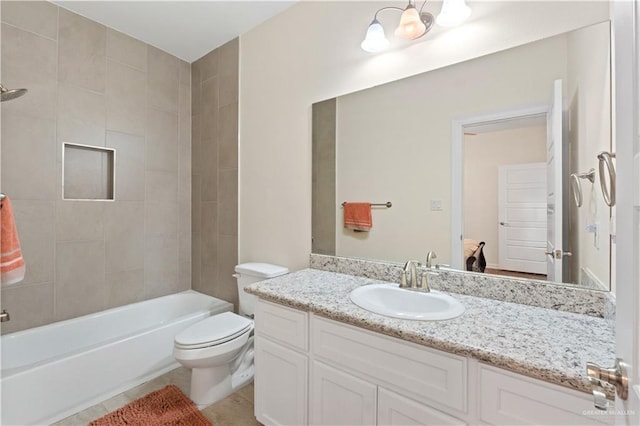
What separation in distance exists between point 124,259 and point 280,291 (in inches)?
70.2

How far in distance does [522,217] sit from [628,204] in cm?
85

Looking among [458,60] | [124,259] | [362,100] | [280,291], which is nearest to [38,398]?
[124,259]

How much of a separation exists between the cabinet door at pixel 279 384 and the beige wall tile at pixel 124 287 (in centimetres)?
161

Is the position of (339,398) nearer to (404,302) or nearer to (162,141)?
(404,302)

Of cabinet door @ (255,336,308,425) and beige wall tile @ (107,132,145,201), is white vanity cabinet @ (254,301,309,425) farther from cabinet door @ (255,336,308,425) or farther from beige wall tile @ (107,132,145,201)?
beige wall tile @ (107,132,145,201)

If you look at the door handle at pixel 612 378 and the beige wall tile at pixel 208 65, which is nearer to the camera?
the door handle at pixel 612 378

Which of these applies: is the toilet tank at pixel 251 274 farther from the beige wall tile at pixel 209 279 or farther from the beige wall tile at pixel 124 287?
the beige wall tile at pixel 124 287

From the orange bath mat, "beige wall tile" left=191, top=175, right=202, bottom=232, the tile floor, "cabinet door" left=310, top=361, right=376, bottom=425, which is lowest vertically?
the tile floor

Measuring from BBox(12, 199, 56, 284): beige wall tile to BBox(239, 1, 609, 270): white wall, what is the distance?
132 centimetres

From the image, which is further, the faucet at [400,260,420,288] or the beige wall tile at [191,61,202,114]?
the beige wall tile at [191,61,202,114]

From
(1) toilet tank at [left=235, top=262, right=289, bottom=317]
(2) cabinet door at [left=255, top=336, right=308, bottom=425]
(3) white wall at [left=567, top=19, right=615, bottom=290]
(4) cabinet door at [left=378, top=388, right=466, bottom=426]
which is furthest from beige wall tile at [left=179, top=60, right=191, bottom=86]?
(4) cabinet door at [left=378, top=388, right=466, bottom=426]

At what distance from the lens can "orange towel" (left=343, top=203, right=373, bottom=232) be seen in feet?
5.79

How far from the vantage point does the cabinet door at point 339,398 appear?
3.61 feet

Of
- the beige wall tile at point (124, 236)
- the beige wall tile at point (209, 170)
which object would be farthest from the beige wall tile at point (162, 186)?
the beige wall tile at point (209, 170)
